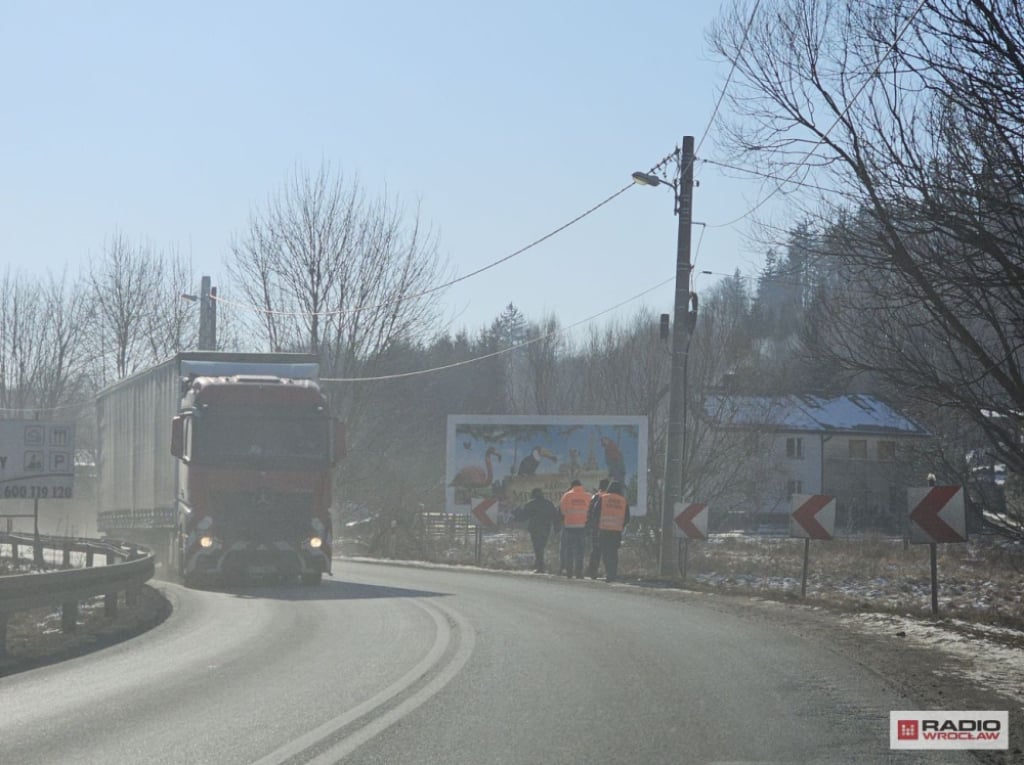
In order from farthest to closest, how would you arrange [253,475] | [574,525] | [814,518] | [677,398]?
[574,525]
[677,398]
[253,475]
[814,518]

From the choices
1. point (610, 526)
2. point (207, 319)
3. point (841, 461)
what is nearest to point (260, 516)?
point (610, 526)

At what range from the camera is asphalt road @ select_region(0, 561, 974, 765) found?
722 centimetres

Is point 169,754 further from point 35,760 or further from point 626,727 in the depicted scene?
point 626,727

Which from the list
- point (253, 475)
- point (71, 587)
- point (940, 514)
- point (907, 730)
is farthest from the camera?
point (253, 475)

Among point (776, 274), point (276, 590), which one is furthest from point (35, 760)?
point (276, 590)

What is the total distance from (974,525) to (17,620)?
25853mm

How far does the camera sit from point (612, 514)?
24.4 metres

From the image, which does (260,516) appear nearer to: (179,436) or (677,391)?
(179,436)

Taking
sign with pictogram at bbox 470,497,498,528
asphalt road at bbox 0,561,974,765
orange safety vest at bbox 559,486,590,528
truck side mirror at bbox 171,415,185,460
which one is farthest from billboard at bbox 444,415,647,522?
asphalt road at bbox 0,561,974,765

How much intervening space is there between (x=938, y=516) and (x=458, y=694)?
8866 mm

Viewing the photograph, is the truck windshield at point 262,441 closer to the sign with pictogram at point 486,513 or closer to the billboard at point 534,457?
the sign with pictogram at point 486,513

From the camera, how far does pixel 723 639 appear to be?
1297 centimetres

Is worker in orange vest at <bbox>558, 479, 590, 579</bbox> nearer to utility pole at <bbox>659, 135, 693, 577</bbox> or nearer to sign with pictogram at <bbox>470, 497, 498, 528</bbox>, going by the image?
utility pole at <bbox>659, 135, 693, 577</bbox>

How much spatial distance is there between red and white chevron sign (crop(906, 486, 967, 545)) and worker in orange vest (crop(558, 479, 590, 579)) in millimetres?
9648
